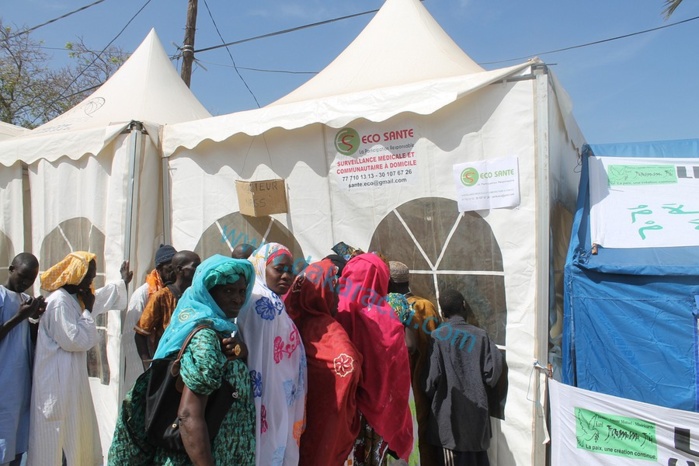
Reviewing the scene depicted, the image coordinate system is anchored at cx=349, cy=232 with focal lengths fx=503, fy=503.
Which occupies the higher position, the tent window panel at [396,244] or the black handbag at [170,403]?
the tent window panel at [396,244]

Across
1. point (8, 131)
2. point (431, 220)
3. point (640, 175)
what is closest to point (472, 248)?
point (431, 220)

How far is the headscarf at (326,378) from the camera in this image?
203 cm

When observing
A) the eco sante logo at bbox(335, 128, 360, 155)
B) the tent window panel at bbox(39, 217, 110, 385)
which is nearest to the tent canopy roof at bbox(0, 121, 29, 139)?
the tent window panel at bbox(39, 217, 110, 385)

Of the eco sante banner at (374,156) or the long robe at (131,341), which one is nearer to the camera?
the long robe at (131,341)

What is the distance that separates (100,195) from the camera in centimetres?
425

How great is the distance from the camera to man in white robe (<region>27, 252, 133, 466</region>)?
2840 mm

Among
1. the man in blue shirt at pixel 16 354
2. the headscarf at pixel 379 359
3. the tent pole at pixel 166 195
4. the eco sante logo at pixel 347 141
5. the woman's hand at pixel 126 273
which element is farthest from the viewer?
the tent pole at pixel 166 195

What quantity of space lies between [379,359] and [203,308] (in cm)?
89

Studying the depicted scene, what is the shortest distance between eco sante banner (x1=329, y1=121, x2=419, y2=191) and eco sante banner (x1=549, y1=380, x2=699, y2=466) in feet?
5.28

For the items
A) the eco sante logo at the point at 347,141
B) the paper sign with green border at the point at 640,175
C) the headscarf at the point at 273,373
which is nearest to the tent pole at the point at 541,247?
the paper sign with green border at the point at 640,175

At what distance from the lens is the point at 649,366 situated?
8.71 feet

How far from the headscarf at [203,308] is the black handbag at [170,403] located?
5cm

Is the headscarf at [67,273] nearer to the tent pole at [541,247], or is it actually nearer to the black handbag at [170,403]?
the black handbag at [170,403]

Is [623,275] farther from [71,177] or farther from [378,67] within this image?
[71,177]
